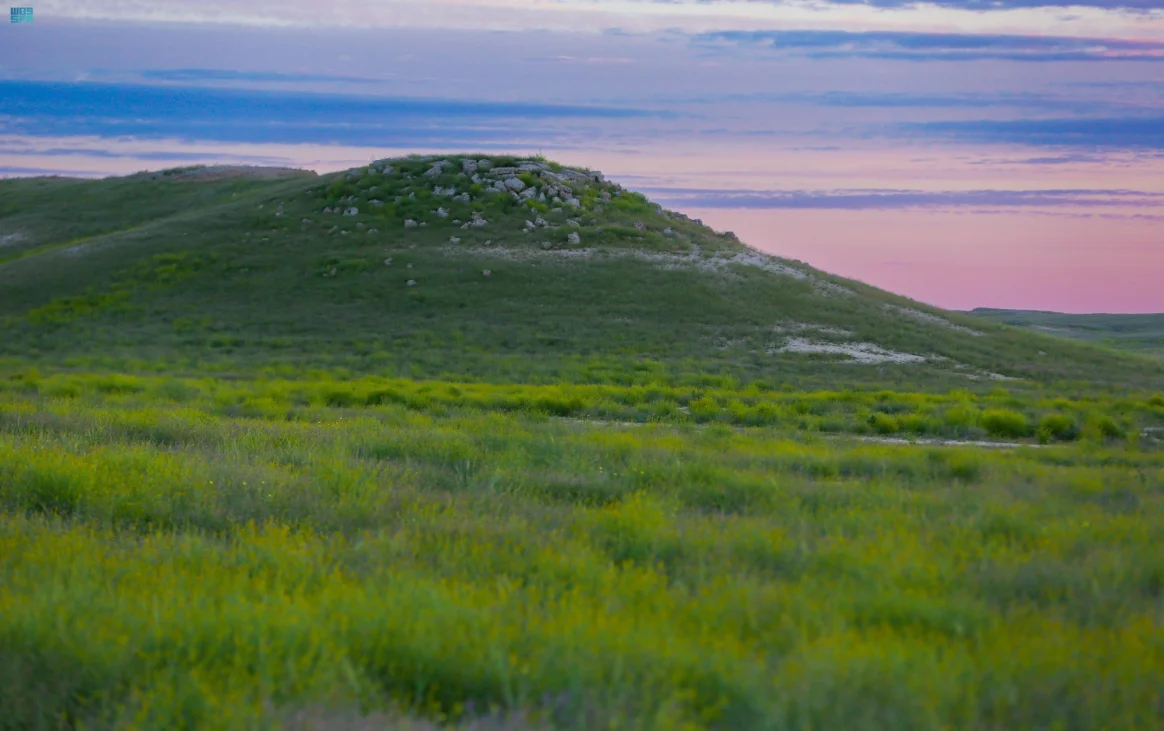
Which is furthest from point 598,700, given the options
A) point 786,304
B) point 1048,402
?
point 786,304

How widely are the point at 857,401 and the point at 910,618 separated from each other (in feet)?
58.9

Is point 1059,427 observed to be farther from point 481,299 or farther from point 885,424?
point 481,299

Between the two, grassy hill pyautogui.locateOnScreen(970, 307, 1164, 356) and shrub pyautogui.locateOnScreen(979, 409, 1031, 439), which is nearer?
shrub pyautogui.locateOnScreen(979, 409, 1031, 439)

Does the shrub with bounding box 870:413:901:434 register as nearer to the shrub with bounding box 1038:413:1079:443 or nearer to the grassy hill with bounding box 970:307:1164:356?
the shrub with bounding box 1038:413:1079:443

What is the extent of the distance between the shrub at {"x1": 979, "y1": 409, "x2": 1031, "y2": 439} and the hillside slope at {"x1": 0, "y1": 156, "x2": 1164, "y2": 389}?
26.2 feet

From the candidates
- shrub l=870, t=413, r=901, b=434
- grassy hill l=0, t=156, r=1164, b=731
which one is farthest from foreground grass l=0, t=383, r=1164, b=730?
shrub l=870, t=413, r=901, b=434

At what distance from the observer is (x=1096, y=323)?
129375 mm

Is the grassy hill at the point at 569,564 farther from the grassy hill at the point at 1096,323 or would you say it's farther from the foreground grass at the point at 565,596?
the grassy hill at the point at 1096,323

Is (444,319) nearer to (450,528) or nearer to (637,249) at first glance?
(637,249)

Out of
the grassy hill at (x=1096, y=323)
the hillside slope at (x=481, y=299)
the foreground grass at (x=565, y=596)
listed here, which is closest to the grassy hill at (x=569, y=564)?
the foreground grass at (x=565, y=596)

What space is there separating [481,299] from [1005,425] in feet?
78.7

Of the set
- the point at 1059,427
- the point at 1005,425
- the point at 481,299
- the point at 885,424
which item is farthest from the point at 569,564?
the point at 481,299

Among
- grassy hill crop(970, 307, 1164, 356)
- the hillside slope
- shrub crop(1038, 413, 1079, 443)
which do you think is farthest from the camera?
grassy hill crop(970, 307, 1164, 356)

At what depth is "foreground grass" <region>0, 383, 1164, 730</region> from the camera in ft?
13.2
